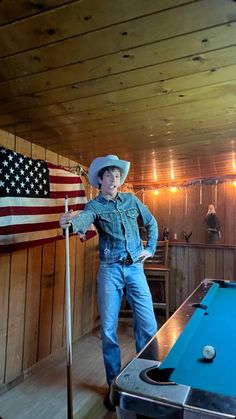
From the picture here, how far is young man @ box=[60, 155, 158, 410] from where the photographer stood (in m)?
2.02

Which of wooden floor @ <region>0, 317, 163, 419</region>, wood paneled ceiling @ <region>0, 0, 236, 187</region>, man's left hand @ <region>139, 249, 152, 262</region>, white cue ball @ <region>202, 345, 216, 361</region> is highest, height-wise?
wood paneled ceiling @ <region>0, 0, 236, 187</region>

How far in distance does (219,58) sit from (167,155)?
153 cm

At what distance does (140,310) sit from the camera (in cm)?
205

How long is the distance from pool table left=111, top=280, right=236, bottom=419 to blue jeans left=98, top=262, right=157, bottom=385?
20.8 inches

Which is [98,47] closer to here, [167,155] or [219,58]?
[219,58]

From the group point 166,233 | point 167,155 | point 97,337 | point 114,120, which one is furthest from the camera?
point 166,233

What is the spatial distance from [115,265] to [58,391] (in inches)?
39.4

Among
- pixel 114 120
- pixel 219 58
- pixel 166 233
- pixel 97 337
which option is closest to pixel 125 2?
pixel 219 58

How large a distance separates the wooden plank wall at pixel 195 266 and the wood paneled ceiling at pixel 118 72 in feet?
6.61

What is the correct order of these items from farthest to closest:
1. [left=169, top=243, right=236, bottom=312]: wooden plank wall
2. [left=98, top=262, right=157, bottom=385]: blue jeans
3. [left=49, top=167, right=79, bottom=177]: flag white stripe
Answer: [left=169, top=243, right=236, bottom=312]: wooden plank wall → [left=49, top=167, right=79, bottom=177]: flag white stripe → [left=98, top=262, right=157, bottom=385]: blue jeans

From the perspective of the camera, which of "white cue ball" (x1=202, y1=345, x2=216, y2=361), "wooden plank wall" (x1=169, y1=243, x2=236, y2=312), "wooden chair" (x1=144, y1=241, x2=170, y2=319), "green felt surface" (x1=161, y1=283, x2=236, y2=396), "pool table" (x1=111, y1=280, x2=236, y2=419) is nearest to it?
"pool table" (x1=111, y1=280, x2=236, y2=419)

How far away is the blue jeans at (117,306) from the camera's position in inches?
79.4

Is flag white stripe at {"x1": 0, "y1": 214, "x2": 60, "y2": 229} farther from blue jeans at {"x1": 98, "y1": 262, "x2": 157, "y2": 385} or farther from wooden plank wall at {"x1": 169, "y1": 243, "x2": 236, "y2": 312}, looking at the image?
wooden plank wall at {"x1": 169, "y1": 243, "x2": 236, "y2": 312}

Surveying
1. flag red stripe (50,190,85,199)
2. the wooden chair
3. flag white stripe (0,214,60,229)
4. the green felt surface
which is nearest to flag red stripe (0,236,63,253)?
flag white stripe (0,214,60,229)
